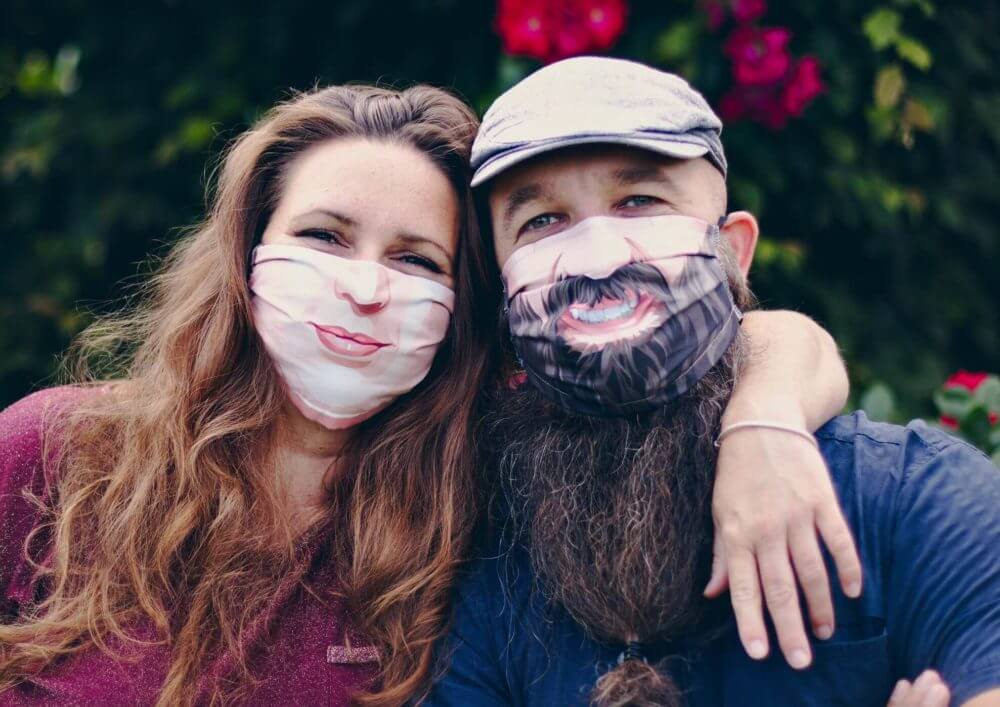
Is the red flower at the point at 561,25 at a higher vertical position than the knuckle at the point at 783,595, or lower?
higher

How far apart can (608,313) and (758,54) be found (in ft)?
5.06

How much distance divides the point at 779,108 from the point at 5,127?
3317 mm

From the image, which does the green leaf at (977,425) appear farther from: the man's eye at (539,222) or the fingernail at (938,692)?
the man's eye at (539,222)

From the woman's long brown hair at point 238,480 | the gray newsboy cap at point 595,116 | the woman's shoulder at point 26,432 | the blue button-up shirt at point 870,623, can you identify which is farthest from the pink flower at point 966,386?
the woman's shoulder at point 26,432

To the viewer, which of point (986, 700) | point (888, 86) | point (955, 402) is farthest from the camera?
point (888, 86)

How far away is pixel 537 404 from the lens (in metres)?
2.44

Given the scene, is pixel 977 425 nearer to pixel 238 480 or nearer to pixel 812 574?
pixel 812 574

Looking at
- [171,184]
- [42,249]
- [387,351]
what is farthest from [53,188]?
[387,351]

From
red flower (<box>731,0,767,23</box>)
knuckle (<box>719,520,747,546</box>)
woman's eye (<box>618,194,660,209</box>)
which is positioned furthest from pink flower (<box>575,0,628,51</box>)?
knuckle (<box>719,520,747,546</box>)

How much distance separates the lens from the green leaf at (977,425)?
256 centimetres

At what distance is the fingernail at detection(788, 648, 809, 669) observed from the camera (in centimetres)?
188

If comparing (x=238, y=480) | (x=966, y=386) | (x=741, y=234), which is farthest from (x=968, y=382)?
(x=238, y=480)

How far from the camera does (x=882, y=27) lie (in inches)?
132

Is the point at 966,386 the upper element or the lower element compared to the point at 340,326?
lower
